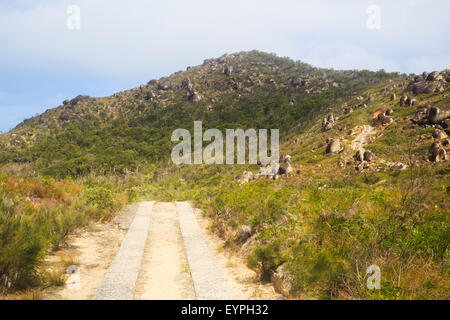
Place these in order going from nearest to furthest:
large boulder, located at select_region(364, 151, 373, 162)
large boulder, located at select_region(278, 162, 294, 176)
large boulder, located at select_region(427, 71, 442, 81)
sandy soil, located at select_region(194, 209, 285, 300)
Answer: sandy soil, located at select_region(194, 209, 285, 300) < large boulder, located at select_region(364, 151, 373, 162) < large boulder, located at select_region(278, 162, 294, 176) < large boulder, located at select_region(427, 71, 442, 81)

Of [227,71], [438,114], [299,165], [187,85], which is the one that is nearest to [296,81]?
[227,71]

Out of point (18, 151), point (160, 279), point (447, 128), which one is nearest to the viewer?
point (160, 279)

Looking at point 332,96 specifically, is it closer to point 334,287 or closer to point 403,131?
point 403,131

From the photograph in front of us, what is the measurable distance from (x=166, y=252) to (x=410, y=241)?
14.8 ft

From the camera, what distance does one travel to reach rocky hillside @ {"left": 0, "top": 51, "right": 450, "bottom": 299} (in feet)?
12.7

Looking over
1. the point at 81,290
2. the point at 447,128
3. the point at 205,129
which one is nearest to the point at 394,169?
the point at 447,128

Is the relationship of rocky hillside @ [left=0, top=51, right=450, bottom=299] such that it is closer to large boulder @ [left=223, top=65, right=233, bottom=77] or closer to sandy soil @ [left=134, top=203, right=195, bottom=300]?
sandy soil @ [left=134, top=203, right=195, bottom=300]

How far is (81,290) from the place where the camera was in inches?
155

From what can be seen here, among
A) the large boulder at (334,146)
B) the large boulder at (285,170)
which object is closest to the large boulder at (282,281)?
the large boulder at (285,170)

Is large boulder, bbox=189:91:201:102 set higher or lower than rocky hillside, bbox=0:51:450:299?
higher

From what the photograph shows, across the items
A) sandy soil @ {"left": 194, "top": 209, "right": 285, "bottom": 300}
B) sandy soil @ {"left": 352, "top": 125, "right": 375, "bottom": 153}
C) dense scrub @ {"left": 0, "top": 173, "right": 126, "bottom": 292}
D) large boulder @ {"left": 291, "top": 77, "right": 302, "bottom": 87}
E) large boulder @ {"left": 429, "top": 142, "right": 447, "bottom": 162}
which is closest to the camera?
dense scrub @ {"left": 0, "top": 173, "right": 126, "bottom": 292}

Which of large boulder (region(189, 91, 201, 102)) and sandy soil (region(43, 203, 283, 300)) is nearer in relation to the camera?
sandy soil (region(43, 203, 283, 300))

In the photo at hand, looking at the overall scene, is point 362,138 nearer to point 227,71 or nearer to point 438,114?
point 438,114

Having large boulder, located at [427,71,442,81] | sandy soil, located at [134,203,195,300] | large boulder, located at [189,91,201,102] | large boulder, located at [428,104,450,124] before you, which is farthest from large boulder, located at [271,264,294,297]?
large boulder, located at [189,91,201,102]
